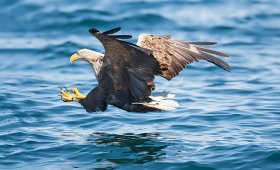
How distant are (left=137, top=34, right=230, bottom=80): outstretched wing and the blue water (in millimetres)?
773

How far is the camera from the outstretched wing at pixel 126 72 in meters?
7.77

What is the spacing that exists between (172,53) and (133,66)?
107 cm

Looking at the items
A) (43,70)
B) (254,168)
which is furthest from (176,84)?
(254,168)

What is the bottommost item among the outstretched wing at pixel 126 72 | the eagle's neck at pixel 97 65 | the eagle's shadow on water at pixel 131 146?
the eagle's shadow on water at pixel 131 146

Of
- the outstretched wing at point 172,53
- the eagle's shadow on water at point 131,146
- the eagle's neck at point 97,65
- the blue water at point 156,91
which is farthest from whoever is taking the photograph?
the outstretched wing at point 172,53

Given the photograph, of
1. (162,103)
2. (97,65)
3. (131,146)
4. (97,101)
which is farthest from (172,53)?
(131,146)

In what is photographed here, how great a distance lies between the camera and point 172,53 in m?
9.05

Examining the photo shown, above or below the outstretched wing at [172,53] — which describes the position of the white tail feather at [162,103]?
below

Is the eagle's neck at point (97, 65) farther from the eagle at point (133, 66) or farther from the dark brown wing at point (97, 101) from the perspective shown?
the dark brown wing at point (97, 101)

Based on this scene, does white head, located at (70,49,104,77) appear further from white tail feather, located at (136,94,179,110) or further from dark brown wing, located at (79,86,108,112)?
white tail feather, located at (136,94,179,110)

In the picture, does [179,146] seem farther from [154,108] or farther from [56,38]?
[56,38]

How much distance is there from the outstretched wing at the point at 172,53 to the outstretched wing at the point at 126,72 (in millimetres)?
573

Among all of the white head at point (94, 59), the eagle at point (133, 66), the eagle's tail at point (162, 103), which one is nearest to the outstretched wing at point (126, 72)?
the eagle at point (133, 66)

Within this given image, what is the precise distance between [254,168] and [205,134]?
139 centimetres
